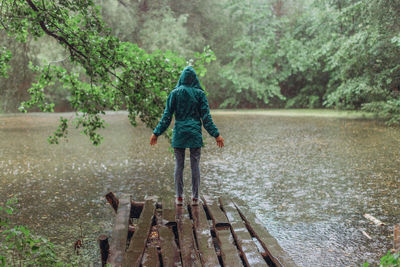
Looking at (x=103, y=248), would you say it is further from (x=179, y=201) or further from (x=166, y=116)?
(x=166, y=116)

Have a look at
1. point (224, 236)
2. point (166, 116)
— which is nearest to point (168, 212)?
point (224, 236)

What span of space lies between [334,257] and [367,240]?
0.74m

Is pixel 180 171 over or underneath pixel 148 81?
underneath

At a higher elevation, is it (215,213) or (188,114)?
(188,114)

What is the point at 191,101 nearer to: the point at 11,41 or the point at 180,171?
the point at 180,171

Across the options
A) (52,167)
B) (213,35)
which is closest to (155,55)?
(52,167)

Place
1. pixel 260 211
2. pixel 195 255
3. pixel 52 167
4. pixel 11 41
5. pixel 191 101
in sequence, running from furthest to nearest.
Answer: pixel 11 41 < pixel 52 167 < pixel 260 211 < pixel 191 101 < pixel 195 255

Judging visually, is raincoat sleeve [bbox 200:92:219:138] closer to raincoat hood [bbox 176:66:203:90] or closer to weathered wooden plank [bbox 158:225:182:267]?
raincoat hood [bbox 176:66:203:90]

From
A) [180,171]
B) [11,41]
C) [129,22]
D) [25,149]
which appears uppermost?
[129,22]

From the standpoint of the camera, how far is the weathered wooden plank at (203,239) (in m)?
3.31

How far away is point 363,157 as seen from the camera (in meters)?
9.92

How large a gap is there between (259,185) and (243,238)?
362cm

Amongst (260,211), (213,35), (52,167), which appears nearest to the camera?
(260,211)

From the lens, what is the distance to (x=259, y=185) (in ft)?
23.9
